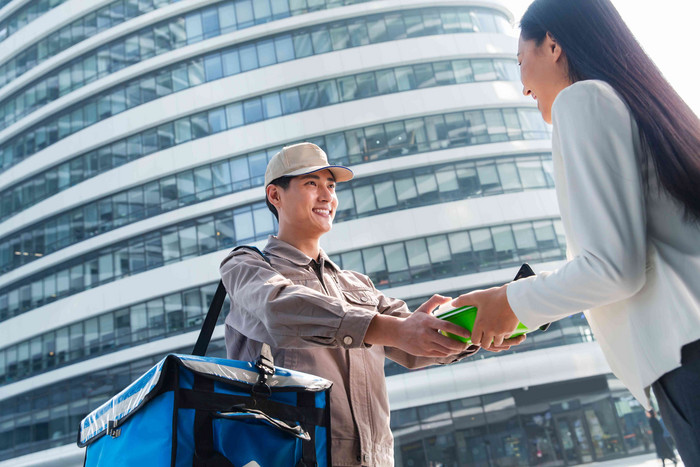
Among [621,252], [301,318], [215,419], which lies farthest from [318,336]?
[621,252]

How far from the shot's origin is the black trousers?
1404 millimetres

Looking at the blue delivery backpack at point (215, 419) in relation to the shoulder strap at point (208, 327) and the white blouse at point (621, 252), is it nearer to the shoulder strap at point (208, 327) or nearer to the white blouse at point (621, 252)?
the shoulder strap at point (208, 327)

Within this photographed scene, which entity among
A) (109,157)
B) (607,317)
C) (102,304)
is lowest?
(607,317)

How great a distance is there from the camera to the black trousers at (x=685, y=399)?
1404 millimetres

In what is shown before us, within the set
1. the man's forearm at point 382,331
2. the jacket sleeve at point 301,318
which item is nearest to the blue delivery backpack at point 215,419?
the jacket sleeve at point 301,318

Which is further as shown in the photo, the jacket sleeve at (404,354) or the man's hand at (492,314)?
the jacket sleeve at (404,354)

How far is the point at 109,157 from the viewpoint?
1219 inches

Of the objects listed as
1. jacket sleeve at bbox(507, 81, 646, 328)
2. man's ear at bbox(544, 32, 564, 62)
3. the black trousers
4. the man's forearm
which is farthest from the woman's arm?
the man's forearm

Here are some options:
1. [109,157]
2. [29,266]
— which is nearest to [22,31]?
[109,157]

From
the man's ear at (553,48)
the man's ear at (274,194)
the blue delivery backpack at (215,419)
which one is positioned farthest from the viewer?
the man's ear at (274,194)

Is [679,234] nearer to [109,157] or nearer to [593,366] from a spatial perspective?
[593,366]

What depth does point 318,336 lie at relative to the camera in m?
2.06

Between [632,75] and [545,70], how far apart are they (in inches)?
13.5

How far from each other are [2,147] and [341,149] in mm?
21649
